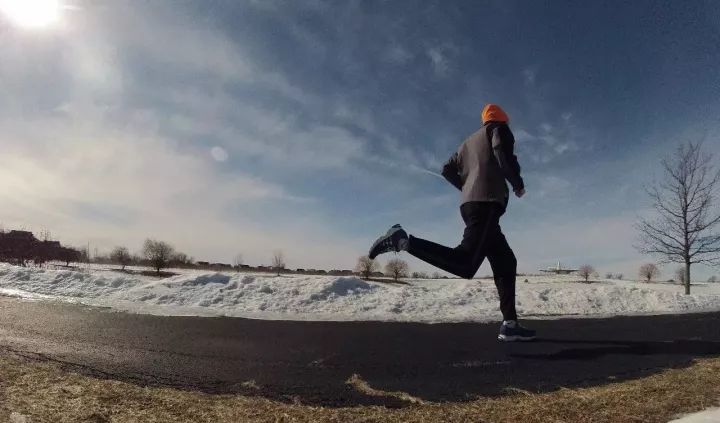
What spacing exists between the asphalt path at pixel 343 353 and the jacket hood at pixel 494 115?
8.43 ft

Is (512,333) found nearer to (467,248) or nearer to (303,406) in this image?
(467,248)

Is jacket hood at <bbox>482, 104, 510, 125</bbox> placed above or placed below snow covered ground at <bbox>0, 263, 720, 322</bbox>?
above

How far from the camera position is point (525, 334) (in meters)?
5.35

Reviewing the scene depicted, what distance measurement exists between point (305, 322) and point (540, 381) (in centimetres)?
469

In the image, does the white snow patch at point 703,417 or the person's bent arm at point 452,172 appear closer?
the white snow patch at point 703,417

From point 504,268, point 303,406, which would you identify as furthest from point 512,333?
point 303,406

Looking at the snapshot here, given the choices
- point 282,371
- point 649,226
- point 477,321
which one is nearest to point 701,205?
point 649,226

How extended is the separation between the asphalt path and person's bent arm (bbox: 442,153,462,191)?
1.97 meters

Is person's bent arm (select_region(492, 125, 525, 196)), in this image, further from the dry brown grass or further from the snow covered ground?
the snow covered ground

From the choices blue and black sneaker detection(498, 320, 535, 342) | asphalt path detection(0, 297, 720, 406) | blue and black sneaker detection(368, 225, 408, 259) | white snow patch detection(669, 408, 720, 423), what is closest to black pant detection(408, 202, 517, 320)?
blue and black sneaker detection(368, 225, 408, 259)

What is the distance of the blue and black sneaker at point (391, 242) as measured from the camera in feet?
15.0

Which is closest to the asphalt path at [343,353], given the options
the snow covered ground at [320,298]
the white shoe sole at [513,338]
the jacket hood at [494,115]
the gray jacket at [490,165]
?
the white shoe sole at [513,338]

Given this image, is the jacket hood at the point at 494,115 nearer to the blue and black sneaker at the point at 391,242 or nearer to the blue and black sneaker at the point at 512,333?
the blue and black sneaker at the point at 391,242

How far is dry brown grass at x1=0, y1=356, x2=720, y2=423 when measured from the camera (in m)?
2.53
